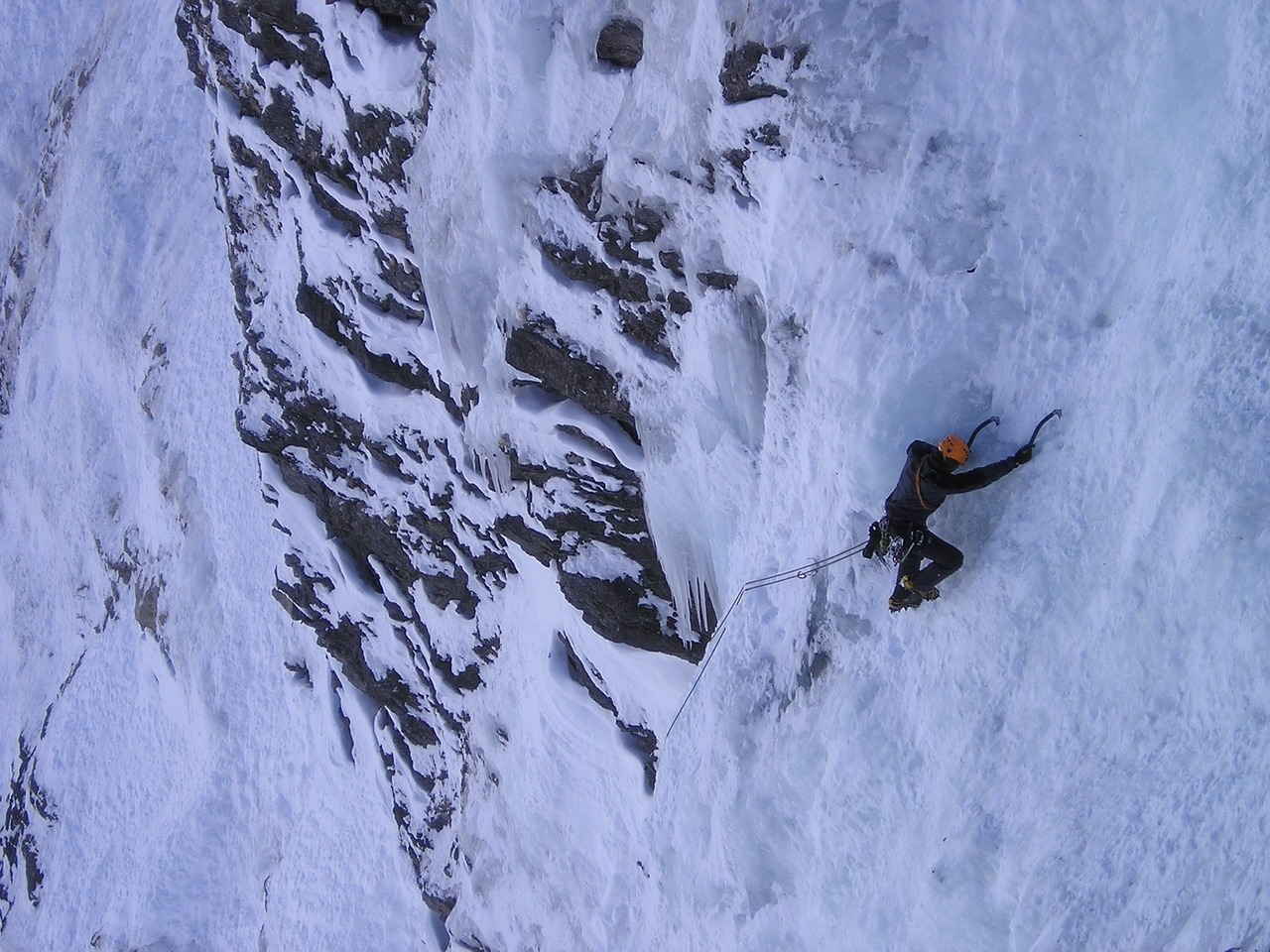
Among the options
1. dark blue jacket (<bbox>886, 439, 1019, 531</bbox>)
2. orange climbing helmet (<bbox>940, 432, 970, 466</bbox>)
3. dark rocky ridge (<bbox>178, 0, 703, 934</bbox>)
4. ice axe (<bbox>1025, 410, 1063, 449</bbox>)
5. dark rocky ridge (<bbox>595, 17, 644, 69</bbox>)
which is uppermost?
dark rocky ridge (<bbox>595, 17, 644, 69</bbox>)

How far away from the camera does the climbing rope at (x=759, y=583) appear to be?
5.49 meters

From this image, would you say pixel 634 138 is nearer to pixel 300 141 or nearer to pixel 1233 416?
pixel 1233 416

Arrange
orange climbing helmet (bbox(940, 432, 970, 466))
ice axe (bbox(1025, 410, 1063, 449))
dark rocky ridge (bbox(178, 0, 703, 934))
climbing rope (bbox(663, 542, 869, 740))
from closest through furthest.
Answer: orange climbing helmet (bbox(940, 432, 970, 466)) < ice axe (bbox(1025, 410, 1063, 449)) < climbing rope (bbox(663, 542, 869, 740)) < dark rocky ridge (bbox(178, 0, 703, 934))

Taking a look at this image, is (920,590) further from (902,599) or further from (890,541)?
(890,541)

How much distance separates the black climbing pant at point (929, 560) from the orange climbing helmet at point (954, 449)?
1.35 feet

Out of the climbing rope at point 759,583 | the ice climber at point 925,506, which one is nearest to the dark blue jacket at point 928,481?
the ice climber at point 925,506

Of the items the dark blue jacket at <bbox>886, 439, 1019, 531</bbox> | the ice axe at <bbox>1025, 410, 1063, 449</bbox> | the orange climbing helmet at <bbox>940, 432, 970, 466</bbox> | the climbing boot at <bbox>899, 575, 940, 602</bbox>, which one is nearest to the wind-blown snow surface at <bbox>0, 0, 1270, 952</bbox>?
the ice axe at <bbox>1025, 410, 1063, 449</bbox>

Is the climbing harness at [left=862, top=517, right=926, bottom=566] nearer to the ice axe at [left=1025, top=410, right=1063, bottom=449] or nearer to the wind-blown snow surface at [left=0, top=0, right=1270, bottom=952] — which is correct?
the wind-blown snow surface at [left=0, top=0, right=1270, bottom=952]

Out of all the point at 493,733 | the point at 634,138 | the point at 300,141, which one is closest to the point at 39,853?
the point at 493,733

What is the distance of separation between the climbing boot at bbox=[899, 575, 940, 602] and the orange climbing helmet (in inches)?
25.9

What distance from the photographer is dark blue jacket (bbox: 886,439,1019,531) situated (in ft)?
15.1

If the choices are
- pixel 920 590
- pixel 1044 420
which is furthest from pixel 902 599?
pixel 1044 420

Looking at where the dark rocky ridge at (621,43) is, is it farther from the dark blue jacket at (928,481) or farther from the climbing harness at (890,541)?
the climbing harness at (890,541)

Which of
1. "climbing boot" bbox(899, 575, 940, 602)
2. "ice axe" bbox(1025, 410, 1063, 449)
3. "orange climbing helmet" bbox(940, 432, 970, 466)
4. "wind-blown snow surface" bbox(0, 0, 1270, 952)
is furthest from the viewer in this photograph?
"climbing boot" bbox(899, 575, 940, 602)
